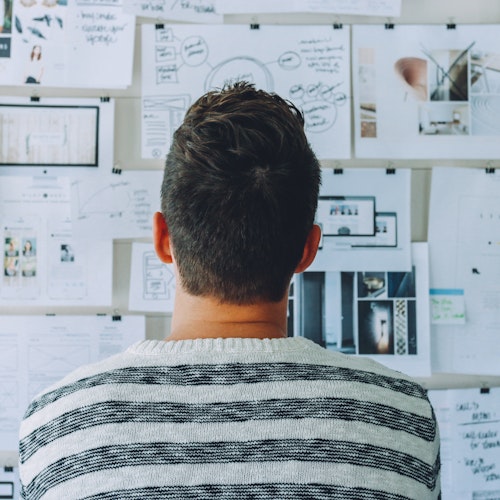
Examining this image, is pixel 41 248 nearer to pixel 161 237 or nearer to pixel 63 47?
pixel 63 47

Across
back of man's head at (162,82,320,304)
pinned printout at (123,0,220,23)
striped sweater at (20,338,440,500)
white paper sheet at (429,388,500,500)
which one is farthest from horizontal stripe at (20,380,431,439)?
pinned printout at (123,0,220,23)

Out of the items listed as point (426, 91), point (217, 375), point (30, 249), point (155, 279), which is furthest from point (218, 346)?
point (426, 91)

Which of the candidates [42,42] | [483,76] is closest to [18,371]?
[42,42]

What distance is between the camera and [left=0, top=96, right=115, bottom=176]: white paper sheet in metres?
1.33

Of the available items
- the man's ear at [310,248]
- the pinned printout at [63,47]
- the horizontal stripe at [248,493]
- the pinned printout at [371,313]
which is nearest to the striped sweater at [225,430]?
the horizontal stripe at [248,493]

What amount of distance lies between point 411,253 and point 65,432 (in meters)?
0.97

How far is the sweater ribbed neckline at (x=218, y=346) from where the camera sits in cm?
58

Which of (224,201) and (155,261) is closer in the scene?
(224,201)

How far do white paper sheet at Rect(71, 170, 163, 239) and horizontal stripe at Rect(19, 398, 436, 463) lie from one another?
30.1 inches

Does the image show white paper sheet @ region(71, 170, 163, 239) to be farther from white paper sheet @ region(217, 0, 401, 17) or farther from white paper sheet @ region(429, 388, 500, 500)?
white paper sheet @ region(429, 388, 500, 500)

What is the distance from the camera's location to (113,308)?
1.34m

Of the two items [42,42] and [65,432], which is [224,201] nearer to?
[65,432]

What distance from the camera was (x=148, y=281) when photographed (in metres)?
1.34

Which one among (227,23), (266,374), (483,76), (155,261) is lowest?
(266,374)
